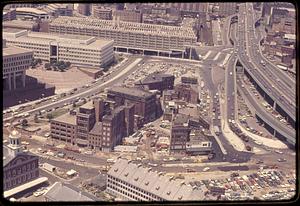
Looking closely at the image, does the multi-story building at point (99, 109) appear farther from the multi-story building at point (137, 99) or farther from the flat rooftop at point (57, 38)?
the flat rooftop at point (57, 38)

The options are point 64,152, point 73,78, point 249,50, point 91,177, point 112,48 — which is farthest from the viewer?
point 249,50

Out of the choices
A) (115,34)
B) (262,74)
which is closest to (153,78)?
(262,74)

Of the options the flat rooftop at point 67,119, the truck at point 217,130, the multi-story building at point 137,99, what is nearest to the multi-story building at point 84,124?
the flat rooftop at point 67,119

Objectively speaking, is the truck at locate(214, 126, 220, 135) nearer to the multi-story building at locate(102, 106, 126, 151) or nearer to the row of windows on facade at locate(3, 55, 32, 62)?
the multi-story building at locate(102, 106, 126, 151)

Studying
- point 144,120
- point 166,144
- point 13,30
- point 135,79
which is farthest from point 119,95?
point 13,30

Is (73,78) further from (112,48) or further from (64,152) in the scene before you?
(64,152)

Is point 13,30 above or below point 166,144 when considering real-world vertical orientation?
above

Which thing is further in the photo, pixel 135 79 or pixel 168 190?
pixel 135 79
